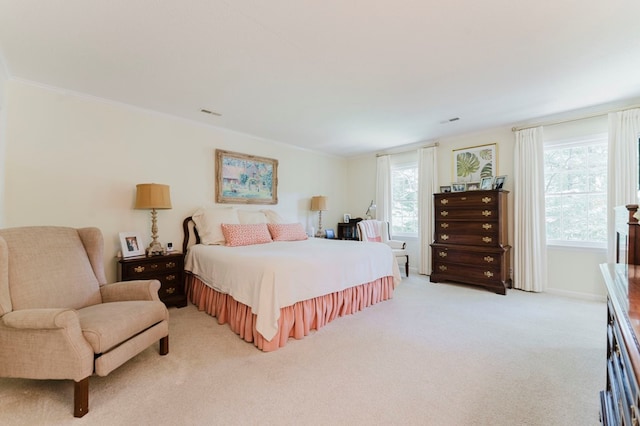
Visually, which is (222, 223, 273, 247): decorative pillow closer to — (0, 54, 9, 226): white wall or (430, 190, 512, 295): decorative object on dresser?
(0, 54, 9, 226): white wall

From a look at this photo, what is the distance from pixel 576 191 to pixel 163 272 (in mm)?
5321

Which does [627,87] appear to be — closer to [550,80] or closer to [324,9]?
[550,80]

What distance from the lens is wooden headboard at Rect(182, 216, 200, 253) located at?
146 inches

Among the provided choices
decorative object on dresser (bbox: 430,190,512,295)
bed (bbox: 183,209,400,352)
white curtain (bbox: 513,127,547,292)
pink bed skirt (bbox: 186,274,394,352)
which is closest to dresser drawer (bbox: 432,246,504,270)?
decorative object on dresser (bbox: 430,190,512,295)

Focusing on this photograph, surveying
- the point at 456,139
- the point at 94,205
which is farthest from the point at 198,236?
the point at 456,139

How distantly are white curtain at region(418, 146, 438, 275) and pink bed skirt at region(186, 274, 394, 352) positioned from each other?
5.30 ft

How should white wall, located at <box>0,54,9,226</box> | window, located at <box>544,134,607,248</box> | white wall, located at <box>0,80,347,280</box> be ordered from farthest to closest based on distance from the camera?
window, located at <box>544,134,607,248</box>
white wall, located at <box>0,80,347,280</box>
white wall, located at <box>0,54,9,226</box>

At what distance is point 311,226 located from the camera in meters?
5.50

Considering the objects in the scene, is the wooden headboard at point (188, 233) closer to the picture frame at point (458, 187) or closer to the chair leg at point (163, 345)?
the chair leg at point (163, 345)

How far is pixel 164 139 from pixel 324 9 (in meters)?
2.78

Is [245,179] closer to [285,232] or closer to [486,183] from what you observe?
[285,232]

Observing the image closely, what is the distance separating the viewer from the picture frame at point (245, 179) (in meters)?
4.12

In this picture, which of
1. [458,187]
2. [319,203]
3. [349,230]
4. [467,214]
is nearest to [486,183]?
[458,187]

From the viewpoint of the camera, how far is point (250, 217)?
414 centimetres
